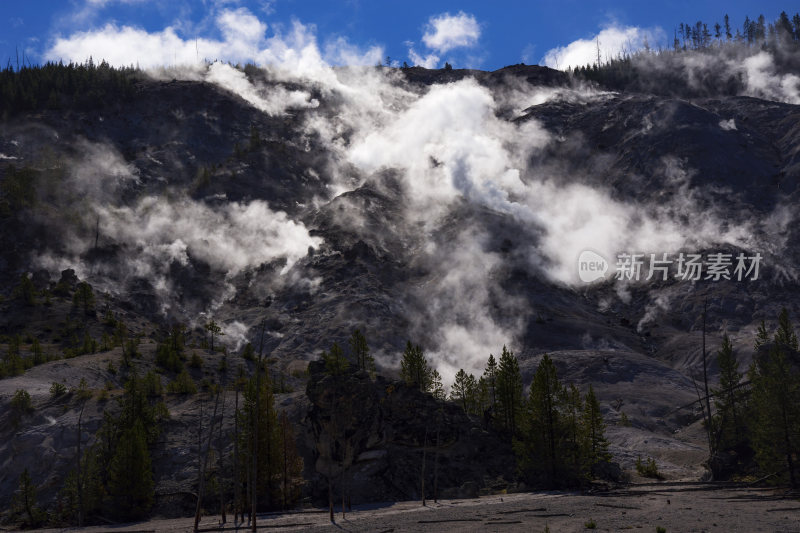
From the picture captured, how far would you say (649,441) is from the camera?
76.7 meters

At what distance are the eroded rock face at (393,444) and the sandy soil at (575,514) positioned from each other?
512cm

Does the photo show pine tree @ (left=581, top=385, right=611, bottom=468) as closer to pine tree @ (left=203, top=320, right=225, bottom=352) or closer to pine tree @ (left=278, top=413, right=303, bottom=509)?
pine tree @ (left=278, top=413, right=303, bottom=509)

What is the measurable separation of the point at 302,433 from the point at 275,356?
42.7 meters

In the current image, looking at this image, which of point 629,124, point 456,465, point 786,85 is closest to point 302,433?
point 456,465

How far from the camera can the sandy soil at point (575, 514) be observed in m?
37.6

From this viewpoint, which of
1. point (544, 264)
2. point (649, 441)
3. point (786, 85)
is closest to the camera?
point (649, 441)

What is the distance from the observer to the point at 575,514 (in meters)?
43.0

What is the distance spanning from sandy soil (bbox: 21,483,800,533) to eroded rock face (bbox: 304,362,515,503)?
5.12 metres

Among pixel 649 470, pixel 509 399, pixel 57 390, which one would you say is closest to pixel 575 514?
pixel 649 470

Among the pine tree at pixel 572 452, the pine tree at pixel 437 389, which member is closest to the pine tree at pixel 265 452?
the pine tree at pixel 572 452

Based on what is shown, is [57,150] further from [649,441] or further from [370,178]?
[649,441]

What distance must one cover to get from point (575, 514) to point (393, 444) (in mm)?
26002

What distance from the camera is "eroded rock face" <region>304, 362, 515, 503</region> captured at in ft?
204

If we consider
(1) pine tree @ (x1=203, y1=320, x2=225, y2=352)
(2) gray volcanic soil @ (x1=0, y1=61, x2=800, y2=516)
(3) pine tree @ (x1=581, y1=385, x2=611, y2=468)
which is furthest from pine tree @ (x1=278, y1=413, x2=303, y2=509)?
(1) pine tree @ (x1=203, y1=320, x2=225, y2=352)
